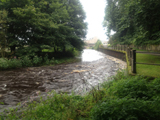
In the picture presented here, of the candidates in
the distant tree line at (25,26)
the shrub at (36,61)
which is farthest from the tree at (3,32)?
the shrub at (36,61)

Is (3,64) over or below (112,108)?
over

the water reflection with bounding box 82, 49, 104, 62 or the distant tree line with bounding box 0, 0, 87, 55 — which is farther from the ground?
A: the distant tree line with bounding box 0, 0, 87, 55

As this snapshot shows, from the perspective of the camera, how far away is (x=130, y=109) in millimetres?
2191

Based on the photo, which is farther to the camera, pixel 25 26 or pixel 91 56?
pixel 91 56

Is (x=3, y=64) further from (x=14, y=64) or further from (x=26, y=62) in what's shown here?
(x=26, y=62)

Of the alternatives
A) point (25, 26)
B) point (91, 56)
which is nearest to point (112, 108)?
point (25, 26)

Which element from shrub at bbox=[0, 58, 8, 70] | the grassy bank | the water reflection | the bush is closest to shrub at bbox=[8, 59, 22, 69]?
shrub at bbox=[0, 58, 8, 70]

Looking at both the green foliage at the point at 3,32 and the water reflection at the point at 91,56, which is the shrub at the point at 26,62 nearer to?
the green foliage at the point at 3,32

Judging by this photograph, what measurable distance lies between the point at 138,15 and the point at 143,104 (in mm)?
7166

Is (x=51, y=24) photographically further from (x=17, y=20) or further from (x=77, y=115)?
(x=77, y=115)

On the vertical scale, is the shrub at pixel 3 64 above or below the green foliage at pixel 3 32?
below

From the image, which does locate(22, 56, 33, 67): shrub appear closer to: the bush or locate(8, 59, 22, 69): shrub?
locate(8, 59, 22, 69): shrub

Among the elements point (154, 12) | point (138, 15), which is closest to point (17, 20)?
point (138, 15)

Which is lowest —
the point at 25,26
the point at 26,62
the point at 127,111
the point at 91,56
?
the point at 91,56
